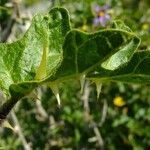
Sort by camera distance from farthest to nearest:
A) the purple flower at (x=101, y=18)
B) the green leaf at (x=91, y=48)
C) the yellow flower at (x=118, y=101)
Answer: the yellow flower at (x=118, y=101) < the purple flower at (x=101, y=18) < the green leaf at (x=91, y=48)

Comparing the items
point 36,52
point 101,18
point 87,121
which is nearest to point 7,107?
point 36,52

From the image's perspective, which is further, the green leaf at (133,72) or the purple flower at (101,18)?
the purple flower at (101,18)

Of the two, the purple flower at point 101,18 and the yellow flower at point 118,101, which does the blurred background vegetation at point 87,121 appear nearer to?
the yellow flower at point 118,101

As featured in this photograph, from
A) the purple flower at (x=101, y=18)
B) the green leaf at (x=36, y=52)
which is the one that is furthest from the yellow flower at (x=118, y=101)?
the green leaf at (x=36, y=52)

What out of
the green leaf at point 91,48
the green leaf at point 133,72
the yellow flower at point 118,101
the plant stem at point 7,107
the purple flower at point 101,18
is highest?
the green leaf at point 91,48

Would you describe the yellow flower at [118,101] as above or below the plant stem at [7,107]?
below

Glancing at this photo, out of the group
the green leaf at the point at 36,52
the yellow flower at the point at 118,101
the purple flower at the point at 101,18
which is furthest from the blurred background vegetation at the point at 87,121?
the green leaf at the point at 36,52

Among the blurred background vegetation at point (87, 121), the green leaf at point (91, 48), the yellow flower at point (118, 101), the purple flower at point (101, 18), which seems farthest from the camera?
the yellow flower at point (118, 101)

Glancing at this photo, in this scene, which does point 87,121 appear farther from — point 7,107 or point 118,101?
point 7,107

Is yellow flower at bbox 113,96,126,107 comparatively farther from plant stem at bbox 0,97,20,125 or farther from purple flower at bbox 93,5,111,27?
plant stem at bbox 0,97,20,125

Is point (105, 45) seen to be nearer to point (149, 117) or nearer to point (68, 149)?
point (68, 149)
